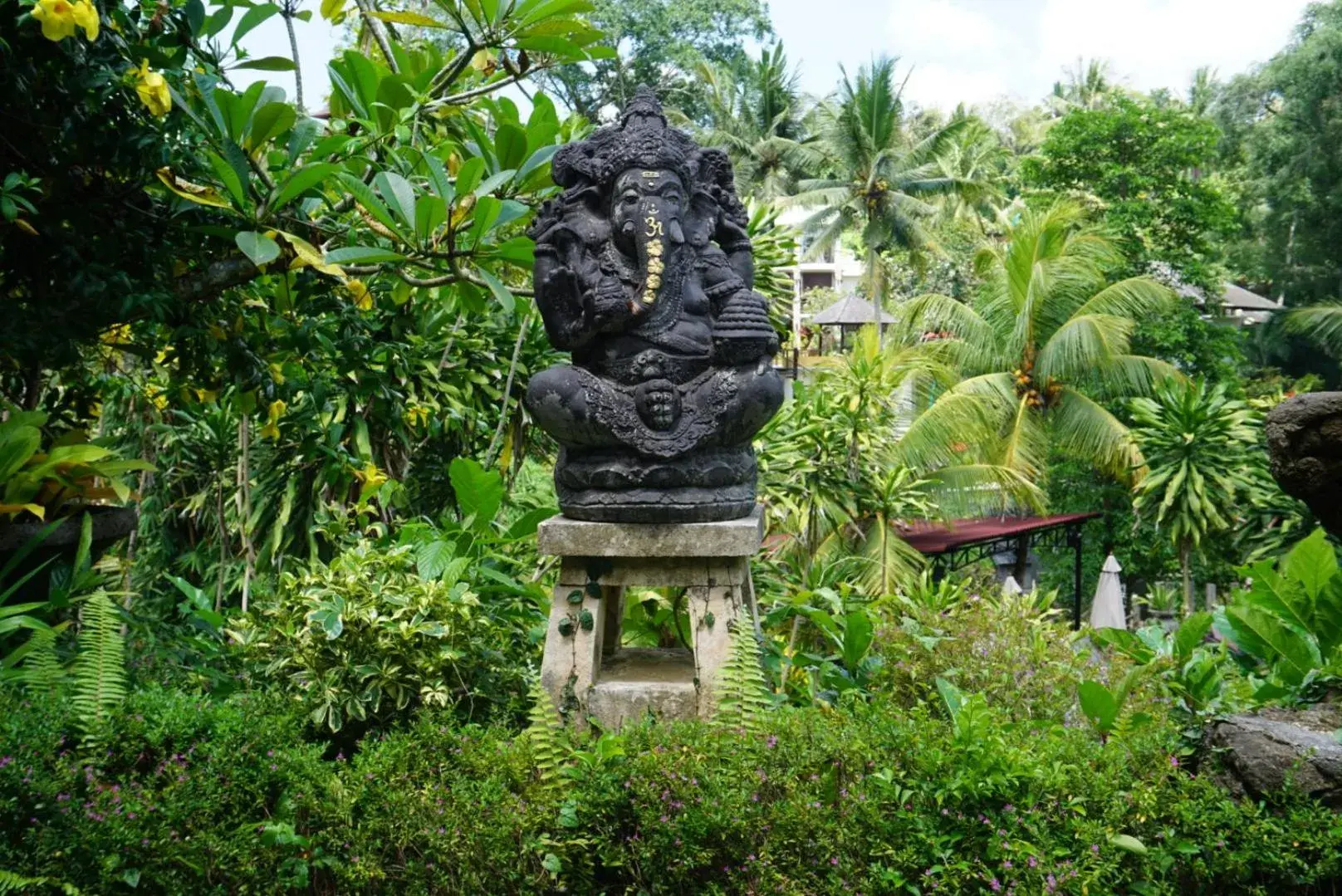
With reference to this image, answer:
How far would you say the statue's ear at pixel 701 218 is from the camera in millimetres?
4324

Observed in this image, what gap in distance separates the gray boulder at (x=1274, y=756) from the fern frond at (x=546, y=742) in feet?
6.58

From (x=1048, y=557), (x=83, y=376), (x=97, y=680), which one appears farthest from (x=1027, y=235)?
(x=97, y=680)

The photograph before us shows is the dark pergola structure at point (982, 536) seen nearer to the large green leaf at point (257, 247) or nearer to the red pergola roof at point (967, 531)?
the red pergola roof at point (967, 531)

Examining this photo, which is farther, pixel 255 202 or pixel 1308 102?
pixel 1308 102

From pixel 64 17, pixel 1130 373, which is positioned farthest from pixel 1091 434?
pixel 64 17

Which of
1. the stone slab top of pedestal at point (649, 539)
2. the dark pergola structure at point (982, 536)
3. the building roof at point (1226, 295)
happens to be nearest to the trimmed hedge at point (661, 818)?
the stone slab top of pedestal at point (649, 539)

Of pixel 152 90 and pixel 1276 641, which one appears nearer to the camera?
pixel 152 90

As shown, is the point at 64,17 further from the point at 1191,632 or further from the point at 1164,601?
the point at 1164,601

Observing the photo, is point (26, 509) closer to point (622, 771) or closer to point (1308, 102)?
point (622, 771)

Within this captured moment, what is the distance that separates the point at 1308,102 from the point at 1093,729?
837 inches

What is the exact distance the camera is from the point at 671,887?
316cm

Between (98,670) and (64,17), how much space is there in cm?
184

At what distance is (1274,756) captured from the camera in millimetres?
3156

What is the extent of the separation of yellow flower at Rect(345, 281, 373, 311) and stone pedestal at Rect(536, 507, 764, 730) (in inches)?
42.4
